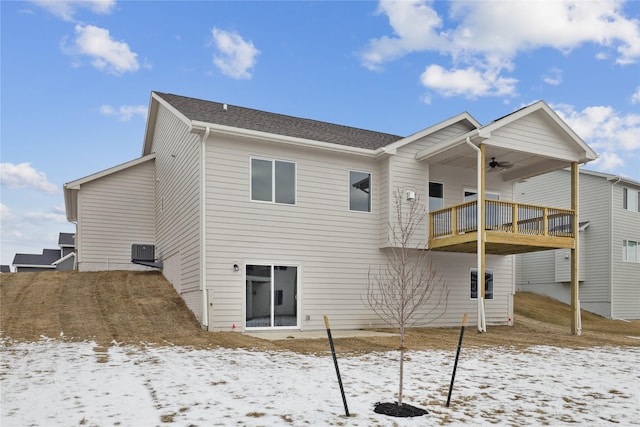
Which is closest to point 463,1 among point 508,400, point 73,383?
point 508,400

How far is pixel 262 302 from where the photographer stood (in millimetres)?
11984

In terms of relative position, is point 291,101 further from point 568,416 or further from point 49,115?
point 568,416

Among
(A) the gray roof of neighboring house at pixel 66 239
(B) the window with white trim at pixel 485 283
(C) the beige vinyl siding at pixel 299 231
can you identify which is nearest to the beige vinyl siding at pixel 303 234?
(C) the beige vinyl siding at pixel 299 231

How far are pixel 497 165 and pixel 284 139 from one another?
A: 708cm

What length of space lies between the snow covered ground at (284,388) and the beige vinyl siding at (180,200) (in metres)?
3.69

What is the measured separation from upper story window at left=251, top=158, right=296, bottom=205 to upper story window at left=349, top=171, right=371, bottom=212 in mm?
1838

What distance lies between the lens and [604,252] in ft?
70.9

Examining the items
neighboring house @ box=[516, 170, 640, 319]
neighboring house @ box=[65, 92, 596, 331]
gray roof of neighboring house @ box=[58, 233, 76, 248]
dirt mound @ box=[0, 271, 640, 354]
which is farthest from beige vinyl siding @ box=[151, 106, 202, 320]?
gray roof of neighboring house @ box=[58, 233, 76, 248]

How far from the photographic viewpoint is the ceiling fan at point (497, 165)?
48.0 feet

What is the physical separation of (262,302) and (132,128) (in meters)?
11.8

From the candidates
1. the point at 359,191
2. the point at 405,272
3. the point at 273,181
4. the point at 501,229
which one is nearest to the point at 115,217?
the point at 273,181

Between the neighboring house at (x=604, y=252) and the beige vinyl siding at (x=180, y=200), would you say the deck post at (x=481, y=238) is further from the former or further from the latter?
the neighboring house at (x=604, y=252)

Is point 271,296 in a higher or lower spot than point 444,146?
lower

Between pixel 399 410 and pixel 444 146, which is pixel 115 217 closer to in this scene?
pixel 444 146
